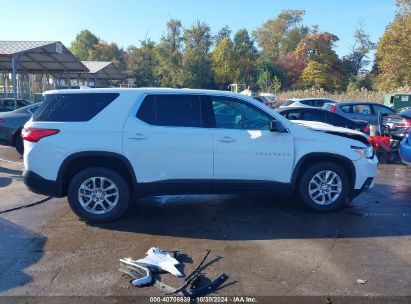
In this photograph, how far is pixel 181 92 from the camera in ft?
20.5

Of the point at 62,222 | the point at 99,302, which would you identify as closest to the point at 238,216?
the point at 62,222

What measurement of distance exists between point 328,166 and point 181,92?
2.37 metres

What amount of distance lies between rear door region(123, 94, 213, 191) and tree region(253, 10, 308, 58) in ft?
265

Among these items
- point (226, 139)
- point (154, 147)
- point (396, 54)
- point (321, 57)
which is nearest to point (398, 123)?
point (226, 139)

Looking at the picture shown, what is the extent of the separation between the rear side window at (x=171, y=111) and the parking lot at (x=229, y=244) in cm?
138

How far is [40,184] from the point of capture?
5.95 metres

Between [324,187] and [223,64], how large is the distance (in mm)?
59514

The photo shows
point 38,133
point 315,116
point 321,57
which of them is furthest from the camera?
point 321,57

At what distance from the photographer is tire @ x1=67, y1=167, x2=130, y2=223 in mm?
6012

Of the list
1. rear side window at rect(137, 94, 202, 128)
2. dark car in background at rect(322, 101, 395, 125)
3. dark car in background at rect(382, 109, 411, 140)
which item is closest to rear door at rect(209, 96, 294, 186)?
rear side window at rect(137, 94, 202, 128)

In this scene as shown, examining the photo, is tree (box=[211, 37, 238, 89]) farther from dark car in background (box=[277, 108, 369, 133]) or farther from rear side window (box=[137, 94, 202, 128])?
rear side window (box=[137, 94, 202, 128])

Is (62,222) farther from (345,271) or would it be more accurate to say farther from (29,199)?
(345,271)

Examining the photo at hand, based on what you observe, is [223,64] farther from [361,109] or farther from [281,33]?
[361,109]

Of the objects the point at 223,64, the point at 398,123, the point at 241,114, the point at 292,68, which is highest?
the point at 223,64
